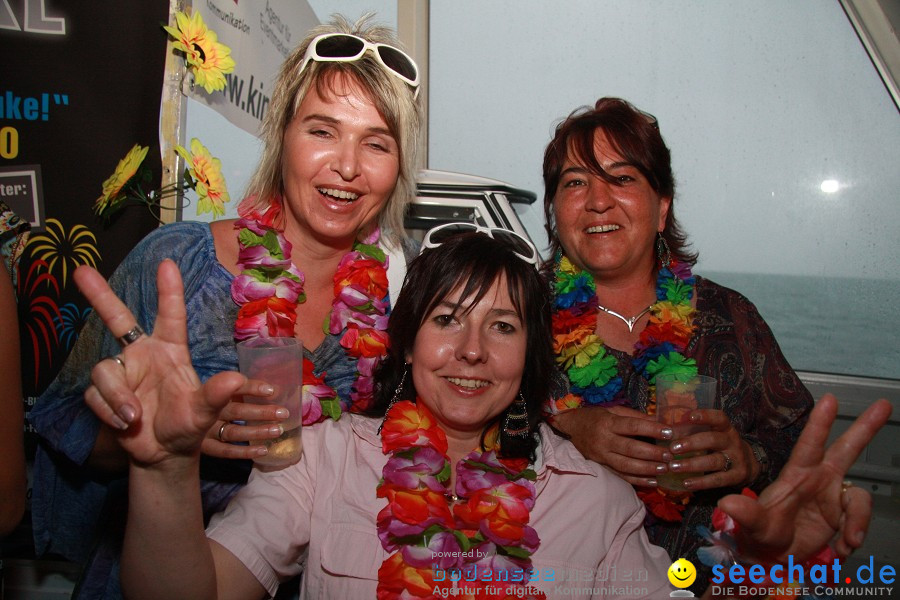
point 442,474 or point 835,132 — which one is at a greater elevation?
point 835,132

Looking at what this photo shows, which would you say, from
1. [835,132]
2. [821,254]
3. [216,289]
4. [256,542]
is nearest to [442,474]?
[256,542]

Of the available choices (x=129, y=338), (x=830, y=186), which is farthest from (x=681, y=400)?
(x=830, y=186)

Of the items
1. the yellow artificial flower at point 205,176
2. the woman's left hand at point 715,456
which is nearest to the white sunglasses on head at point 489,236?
the woman's left hand at point 715,456

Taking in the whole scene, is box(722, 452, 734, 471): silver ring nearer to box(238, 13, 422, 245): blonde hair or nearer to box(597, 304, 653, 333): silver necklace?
box(597, 304, 653, 333): silver necklace

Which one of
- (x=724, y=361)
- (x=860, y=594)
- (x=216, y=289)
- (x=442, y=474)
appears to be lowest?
(x=860, y=594)

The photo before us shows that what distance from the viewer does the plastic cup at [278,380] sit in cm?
148

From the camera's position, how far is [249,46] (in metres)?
2.74

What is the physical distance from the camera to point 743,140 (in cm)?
381

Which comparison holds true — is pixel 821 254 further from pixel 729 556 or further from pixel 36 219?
pixel 36 219

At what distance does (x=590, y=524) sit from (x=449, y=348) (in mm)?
578

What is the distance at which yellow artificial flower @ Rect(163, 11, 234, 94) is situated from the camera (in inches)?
88.7

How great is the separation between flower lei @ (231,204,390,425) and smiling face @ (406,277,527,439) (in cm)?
26

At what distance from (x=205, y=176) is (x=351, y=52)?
0.82 m

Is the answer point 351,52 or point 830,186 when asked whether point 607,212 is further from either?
point 830,186
